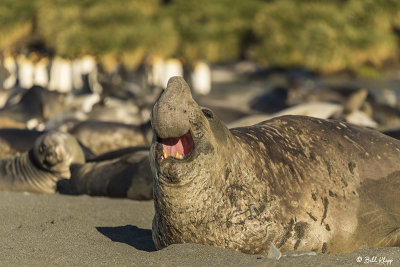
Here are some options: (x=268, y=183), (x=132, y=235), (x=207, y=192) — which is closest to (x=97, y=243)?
(x=132, y=235)

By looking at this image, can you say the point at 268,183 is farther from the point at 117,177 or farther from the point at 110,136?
the point at 110,136

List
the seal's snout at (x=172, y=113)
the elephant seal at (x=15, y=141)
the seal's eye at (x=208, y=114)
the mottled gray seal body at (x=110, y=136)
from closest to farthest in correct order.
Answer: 1. the seal's snout at (x=172, y=113)
2. the seal's eye at (x=208, y=114)
3. the elephant seal at (x=15, y=141)
4. the mottled gray seal body at (x=110, y=136)

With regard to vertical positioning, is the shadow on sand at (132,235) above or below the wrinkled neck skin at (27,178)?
above

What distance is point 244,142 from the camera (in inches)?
165

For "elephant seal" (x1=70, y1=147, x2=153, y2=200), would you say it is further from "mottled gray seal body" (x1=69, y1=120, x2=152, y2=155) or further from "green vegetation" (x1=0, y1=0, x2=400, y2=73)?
"green vegetation" (x1=0, y1=0, x2=400, y2=73)

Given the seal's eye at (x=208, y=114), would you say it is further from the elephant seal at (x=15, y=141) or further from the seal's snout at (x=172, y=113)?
the elephant seal at (x=15, y=141)

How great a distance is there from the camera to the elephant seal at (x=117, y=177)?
22.6 ft

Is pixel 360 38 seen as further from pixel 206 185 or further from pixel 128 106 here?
pixel 206 185

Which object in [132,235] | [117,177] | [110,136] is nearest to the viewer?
[132,235]

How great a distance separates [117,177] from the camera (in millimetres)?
7168

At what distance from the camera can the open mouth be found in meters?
3.81

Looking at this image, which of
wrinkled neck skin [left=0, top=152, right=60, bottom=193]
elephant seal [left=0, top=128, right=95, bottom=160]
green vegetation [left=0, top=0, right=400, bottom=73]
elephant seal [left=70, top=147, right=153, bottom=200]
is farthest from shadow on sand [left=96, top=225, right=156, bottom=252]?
green vegetation [left=0, top=0, right=400, bottom=73]

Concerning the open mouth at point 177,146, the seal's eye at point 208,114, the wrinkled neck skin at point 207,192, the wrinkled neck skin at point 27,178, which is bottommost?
the wrinkled neck skin at point 27,178

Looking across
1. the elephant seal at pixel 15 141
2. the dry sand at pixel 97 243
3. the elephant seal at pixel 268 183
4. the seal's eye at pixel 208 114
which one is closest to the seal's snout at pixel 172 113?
the elephant seal at pixel 268 183
